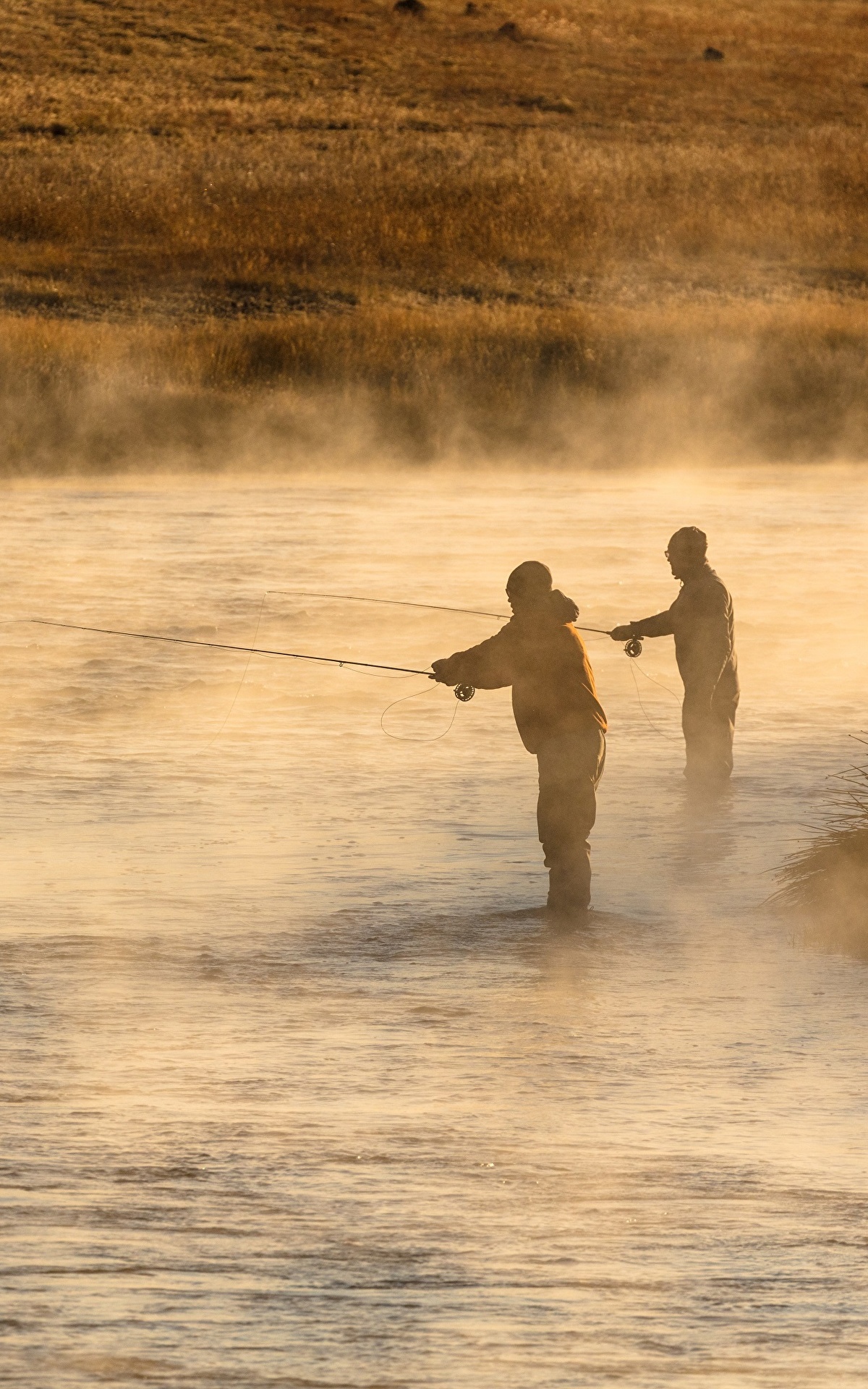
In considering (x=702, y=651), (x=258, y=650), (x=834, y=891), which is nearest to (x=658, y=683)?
(x=702, y=651)

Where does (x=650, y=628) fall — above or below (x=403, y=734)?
above

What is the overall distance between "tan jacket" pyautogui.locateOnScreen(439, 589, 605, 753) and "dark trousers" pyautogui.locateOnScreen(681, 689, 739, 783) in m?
3.04

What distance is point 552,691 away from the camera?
A: 9.97 metres

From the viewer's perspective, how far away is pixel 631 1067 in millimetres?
8109

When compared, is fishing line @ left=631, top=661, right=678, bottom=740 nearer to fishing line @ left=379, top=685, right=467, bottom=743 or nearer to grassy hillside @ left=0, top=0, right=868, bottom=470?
fishing line @ left=379, top=685, right=467, bottom=743

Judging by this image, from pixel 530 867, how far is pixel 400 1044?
3.00 m

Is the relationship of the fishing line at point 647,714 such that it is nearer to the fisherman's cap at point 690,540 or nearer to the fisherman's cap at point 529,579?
the fisherman's cap at point 690,540

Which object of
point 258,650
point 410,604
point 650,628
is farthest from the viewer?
point 410,604

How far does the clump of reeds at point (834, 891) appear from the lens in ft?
32.5

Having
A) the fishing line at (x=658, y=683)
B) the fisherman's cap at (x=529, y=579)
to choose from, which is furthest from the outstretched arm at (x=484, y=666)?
the fishing line at (x=658, y=683)

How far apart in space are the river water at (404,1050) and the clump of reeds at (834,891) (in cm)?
15

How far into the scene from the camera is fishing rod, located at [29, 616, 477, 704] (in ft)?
37.3

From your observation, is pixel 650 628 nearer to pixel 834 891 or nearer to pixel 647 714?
pixel 834 891

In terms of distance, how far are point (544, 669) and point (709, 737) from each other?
10.6ft
